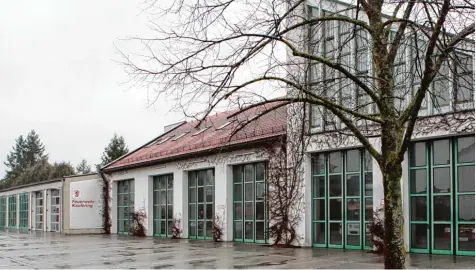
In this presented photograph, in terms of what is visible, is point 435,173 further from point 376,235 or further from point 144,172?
point 144,172

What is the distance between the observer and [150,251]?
65.6 ft

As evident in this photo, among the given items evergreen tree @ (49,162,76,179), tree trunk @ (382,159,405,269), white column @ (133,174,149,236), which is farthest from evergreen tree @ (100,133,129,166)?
tree trunk @ (382,159,405,269)

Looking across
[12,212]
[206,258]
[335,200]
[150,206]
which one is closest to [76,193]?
[150,206]

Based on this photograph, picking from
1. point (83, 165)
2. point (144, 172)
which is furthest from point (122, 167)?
point (83, 165)

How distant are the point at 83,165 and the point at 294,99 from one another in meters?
110

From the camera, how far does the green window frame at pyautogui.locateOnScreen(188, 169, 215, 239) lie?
25.2m

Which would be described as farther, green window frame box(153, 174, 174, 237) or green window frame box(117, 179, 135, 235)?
green window frame box(117, 179, 135, 235)

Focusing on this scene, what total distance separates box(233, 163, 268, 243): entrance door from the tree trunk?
1308 cm

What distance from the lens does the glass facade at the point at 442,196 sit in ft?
50.0

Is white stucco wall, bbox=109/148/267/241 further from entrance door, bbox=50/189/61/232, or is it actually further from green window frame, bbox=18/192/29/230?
green window frame, bbox=18/192/29/230

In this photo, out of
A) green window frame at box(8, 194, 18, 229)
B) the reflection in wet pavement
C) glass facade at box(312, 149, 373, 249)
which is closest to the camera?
the reflection in wet pavement

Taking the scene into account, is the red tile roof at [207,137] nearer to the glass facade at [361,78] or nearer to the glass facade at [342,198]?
the glass facade at [342,198]

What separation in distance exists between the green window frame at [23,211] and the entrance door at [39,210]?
2.27 metres

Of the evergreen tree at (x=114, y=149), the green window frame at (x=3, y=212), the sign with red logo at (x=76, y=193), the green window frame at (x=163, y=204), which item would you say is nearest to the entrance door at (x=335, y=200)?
the green window frame at (x=163, y=204)
